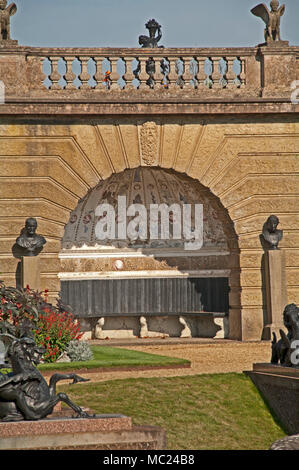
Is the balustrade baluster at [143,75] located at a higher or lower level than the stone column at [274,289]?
higher

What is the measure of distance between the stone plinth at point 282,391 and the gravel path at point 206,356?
1426 millimetres

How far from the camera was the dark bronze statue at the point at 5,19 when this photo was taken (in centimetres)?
2152

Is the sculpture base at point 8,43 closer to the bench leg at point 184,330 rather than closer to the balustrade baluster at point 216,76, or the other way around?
the balustrade baluster at point 216,76

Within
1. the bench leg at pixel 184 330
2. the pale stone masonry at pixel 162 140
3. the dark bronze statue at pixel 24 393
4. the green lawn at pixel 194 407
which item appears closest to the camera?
the dark bronze statue at pixel 24 393

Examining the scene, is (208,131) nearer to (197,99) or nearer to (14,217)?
(197,99)

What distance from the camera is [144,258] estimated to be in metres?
24.5

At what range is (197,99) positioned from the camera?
70.7ft

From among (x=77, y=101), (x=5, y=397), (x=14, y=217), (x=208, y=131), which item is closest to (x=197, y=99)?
(x=208, y=131)

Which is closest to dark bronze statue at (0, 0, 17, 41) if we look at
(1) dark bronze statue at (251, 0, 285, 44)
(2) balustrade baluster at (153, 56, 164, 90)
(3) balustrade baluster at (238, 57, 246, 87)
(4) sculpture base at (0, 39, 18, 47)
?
(4) sculpture base at (0, 39, 18, 47)

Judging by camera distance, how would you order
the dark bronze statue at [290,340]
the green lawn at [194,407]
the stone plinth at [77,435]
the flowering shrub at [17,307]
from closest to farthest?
1. the stone plinth at [77,435]
2. the green lawn at [194,407]
3. the flowering shrub at [17,307]
4. the dark bronze statue at [290,340]

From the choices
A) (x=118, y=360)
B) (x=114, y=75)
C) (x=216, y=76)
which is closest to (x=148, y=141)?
(x=114, y=75)

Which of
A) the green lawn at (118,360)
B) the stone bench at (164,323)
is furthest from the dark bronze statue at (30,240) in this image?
the stone bench at (164,323)

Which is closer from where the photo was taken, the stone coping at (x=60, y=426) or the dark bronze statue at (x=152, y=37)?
the stone coping at (x=60, y=426)

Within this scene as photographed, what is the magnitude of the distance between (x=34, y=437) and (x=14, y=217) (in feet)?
33.4
